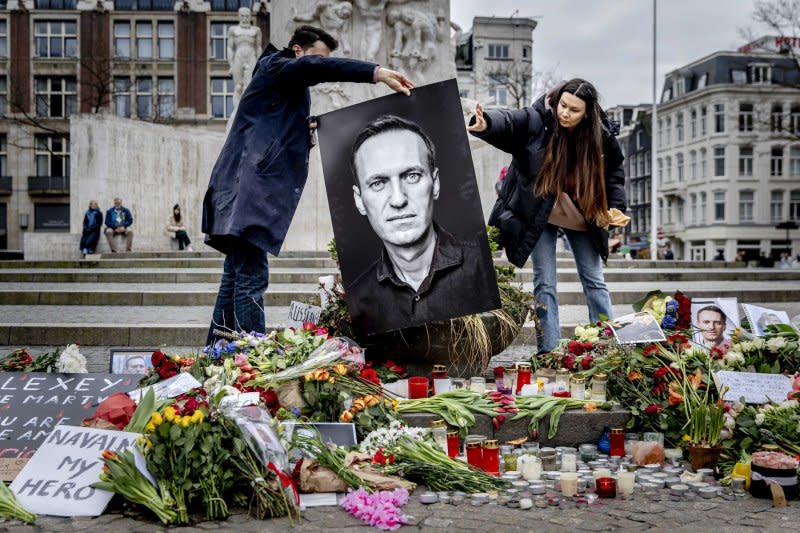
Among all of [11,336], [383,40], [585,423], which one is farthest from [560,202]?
[383,40]

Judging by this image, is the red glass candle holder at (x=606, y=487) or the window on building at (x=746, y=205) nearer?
the red glass candle holder at (x=606, y=487)

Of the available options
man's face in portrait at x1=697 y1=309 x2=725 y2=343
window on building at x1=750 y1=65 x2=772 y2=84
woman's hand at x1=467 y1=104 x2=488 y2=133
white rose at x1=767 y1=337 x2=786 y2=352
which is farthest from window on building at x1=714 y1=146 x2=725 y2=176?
white rose at x1=767 y1=337 x2=786 y2=352

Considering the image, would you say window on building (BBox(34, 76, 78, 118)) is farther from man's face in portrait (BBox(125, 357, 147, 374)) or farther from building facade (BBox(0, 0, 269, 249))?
man's face in portrait (BBox(125, 357, 147, 374))

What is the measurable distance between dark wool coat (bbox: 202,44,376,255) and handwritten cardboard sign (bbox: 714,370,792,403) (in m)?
2.62

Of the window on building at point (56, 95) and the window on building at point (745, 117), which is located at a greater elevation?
the window on building at point (745, 117)

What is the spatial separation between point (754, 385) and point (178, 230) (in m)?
18.2

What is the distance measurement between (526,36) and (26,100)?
38555 millimetres

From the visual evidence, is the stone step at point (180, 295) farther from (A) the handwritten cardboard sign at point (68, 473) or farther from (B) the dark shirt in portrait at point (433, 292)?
(A) the handwritten cardboard sign at point (68, 473)

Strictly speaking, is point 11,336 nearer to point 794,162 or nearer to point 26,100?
point 26,100

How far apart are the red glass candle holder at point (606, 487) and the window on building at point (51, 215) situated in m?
49.5

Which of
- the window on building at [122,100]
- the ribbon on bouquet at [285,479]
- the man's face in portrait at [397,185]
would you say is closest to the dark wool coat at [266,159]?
the man's face in portrait at [397,185]

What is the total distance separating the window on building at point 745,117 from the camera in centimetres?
6531

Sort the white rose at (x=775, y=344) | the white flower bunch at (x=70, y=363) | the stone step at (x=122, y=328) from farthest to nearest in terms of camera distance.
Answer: the stone step at (x=122, y=328) → the white rose at (x=775, y=344) → the white flower bunch at (x=70, y=363)

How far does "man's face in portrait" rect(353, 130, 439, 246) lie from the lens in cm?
517
